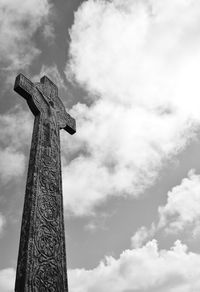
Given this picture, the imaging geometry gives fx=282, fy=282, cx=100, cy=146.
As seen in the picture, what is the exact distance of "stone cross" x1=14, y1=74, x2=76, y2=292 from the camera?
3.21m

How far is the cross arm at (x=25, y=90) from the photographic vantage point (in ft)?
15.7

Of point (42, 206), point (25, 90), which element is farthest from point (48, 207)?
point (25, 90)

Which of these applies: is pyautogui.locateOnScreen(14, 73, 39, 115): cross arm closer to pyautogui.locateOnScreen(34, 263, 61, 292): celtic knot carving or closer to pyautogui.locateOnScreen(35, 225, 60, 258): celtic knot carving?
pyautogui.locateOnScreen(35, 225, 60, 258): celtic knot carving

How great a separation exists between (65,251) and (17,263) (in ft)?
2.50

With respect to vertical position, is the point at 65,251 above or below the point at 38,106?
below

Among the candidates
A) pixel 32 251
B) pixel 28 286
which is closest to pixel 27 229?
pixel 32 251

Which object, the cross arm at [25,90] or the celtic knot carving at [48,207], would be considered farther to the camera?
the cross arm at [25,90]

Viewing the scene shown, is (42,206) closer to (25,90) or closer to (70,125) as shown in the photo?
(25,90)

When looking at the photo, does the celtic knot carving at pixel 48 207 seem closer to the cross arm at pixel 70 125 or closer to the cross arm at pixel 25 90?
the cross arm at pixel 25 90

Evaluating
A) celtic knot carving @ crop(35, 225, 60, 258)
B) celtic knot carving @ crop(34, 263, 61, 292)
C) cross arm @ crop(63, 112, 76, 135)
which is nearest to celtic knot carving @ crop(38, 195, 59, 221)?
celtic knot carving @ crop(35, 225, 60, 258)

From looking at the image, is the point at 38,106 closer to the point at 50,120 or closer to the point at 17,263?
the point at 50,120

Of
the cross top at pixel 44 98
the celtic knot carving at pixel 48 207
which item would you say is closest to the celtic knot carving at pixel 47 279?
the celtic knot carving at pixel 48 207

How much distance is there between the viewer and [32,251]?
3.28m

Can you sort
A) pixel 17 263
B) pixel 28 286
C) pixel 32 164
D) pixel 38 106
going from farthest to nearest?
pixel 38 106, pixel 32 164, pixel 17 263, pixel 28 286
